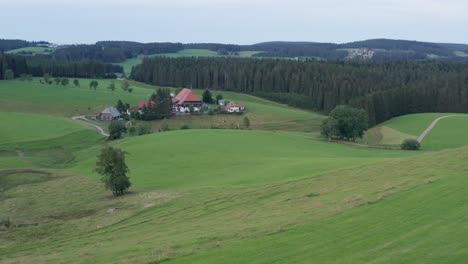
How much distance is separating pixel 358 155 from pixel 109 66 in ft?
488

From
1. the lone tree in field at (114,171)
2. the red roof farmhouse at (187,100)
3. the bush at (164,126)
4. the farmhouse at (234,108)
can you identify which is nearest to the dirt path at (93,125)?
the bush at (164,126)

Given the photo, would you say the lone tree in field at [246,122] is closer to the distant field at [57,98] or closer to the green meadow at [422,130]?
the green meadow at [422,130]

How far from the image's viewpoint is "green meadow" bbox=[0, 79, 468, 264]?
2172 cm

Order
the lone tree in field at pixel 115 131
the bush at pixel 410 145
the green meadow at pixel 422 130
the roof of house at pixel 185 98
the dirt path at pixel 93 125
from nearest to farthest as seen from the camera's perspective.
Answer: the bush at pixel 410 145 < the green meadow at pixel 422 130 < the lone tree in field at pixel 115 131 < the dirt path at pixel 93 125 < the roof of house at pixel 185 98

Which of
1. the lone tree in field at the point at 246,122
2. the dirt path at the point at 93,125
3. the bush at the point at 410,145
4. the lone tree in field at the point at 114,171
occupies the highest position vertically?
the lone tree in field at the point at 114,171

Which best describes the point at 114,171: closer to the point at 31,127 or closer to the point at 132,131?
the point at 132,131

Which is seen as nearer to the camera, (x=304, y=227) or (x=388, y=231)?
(x=388, y=231)

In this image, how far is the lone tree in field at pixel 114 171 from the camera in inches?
1731

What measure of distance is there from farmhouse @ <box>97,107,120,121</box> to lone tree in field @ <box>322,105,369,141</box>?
44.7 m

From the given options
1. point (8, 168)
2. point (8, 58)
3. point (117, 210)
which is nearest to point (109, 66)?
point (8, 58)

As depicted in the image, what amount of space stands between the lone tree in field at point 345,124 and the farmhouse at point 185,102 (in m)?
42.2

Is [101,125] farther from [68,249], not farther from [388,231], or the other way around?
[388,231]

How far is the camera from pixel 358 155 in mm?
61688

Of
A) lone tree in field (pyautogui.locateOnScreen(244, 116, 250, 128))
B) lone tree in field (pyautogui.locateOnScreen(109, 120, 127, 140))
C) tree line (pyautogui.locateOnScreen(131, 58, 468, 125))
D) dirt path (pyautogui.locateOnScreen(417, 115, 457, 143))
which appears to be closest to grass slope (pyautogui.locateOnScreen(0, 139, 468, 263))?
dirt path (pyautogui.locateOnScreen(417, 115, 457, 143))
